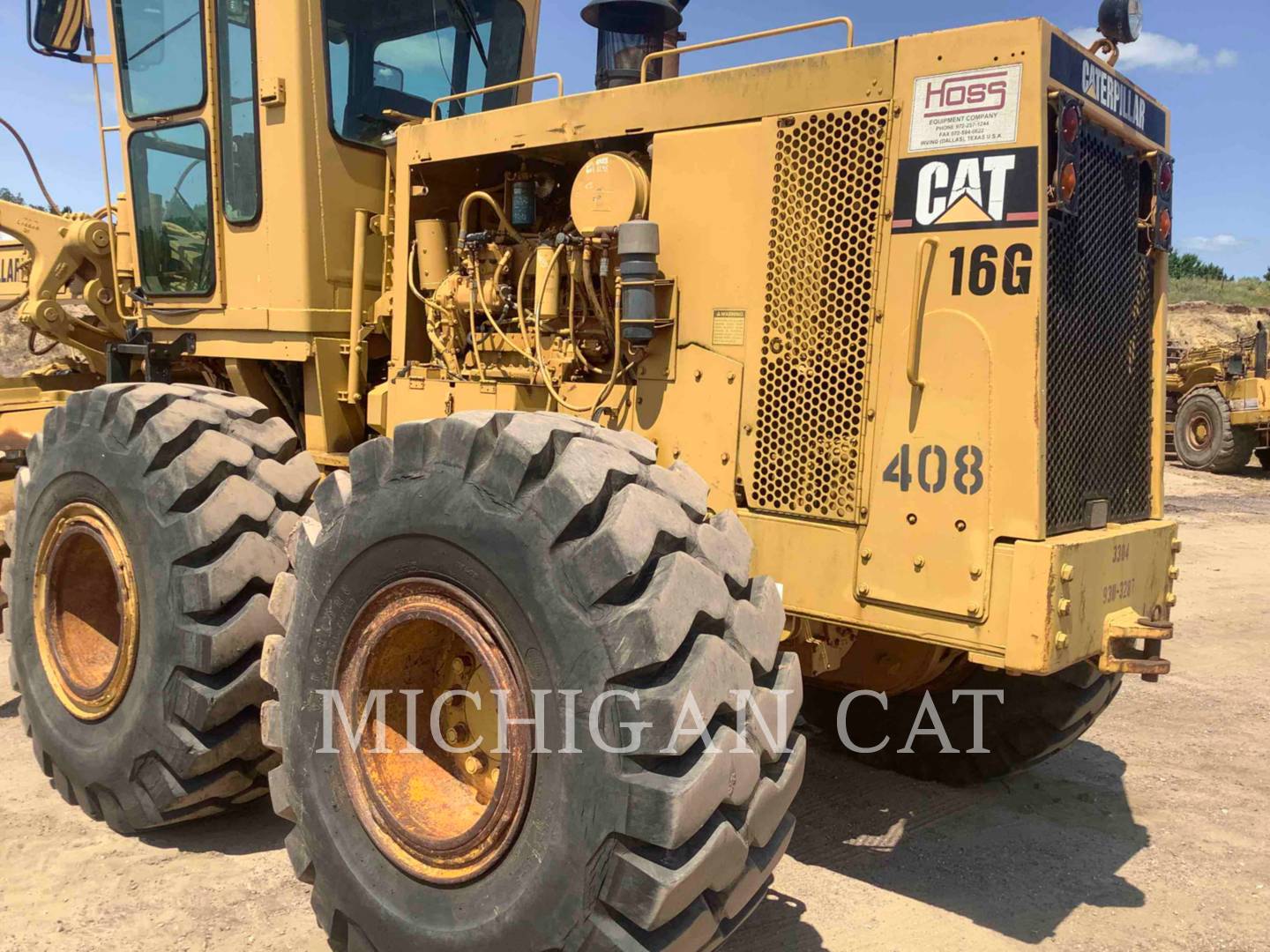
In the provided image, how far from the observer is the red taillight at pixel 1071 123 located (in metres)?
3.24

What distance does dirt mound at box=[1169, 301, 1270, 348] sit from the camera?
33906 mm

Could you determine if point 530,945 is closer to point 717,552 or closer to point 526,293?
point 717,552

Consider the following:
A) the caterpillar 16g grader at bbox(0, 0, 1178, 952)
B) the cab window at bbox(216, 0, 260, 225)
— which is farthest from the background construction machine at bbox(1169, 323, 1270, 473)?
the cab window at bbox(216, 0, 260, 225)

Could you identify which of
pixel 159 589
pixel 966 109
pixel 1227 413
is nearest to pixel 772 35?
pixel 966 109

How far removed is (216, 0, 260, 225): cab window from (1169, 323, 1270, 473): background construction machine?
760 inches

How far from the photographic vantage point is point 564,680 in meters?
2.77

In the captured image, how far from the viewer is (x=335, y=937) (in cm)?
325

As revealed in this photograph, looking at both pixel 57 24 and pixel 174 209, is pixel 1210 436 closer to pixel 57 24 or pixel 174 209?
pixel 174 209

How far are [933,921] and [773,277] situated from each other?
2.20m

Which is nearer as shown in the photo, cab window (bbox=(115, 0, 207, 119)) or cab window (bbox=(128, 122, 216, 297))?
cab window (bbox=(115, 0, 207, 119))

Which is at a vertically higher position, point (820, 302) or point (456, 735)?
point (820, 302)

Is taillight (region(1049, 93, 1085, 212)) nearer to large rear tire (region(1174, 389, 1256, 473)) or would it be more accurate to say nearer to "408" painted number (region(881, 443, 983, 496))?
"408" painted number (region(881, 443, 983, 496))

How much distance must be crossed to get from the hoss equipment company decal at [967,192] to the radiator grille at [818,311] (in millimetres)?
113

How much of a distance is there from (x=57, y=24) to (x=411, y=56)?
5.70 ft
